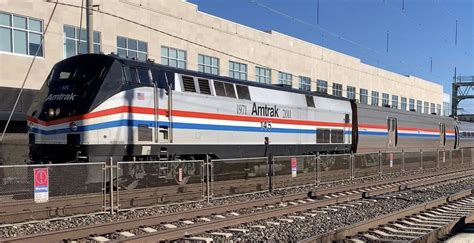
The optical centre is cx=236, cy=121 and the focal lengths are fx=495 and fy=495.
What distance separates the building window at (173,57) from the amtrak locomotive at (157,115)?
17.9 m

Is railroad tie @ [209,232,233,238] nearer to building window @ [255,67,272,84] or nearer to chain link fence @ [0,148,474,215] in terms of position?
chain link fence @ [0,148,474,215]

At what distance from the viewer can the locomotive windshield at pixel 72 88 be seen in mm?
13641

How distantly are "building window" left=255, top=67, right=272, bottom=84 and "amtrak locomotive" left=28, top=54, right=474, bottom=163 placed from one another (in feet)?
83.9

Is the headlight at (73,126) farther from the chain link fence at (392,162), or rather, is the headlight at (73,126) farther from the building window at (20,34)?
the building window at (20,34)

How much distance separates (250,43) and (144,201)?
35846mm

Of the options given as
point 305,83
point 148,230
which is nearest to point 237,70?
point 305,83

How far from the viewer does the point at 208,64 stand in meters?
42.4

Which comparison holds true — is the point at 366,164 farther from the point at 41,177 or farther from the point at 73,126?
the point at 41,177

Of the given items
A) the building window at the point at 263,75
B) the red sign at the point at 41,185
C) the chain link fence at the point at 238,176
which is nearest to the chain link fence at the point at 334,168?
the chain link fence at the point at 238,176

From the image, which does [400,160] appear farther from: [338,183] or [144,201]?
[144,201]

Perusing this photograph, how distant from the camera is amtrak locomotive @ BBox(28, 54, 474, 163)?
44.6ft

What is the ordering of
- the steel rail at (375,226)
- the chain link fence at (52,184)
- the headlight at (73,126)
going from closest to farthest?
the steel rail at (375,226)
the chain link fence at (52,184)
the headlight at (73,126)

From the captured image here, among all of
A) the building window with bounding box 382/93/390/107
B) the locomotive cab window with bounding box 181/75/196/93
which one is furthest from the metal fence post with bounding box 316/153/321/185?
the building window with bounding box 382/93/390/107

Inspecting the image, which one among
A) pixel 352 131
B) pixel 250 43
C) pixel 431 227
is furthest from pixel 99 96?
pixel 250 43
